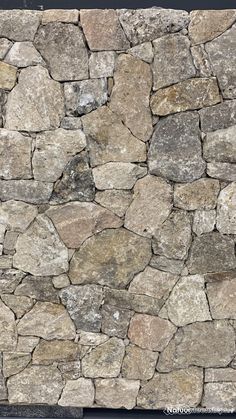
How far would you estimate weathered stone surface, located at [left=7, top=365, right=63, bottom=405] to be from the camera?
306 cm

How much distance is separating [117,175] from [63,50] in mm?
741

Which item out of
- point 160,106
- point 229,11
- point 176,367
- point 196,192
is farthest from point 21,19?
point 176,367

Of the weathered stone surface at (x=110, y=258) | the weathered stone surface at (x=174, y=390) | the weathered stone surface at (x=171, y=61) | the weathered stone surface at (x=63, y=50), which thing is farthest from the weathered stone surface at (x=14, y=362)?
the weathered stone surface at (x=171, y=61)

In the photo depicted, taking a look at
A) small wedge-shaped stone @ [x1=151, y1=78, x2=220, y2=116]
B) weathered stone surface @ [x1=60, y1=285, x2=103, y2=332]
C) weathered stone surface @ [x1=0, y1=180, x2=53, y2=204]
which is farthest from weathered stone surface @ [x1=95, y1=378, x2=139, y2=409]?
→ small wedge-shaped stone @ [x1=151, y1=78, x2=220, y2=116]

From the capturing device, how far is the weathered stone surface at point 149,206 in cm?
292

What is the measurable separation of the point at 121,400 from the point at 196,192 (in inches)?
51.6

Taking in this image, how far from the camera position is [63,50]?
2.84 meters

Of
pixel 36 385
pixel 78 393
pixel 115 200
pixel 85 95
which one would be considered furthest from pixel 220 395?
pixel 85 95

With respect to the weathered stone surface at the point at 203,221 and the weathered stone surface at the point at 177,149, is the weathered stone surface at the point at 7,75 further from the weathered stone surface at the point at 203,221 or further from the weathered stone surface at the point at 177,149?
the weathered stone surface at the point at 203,221

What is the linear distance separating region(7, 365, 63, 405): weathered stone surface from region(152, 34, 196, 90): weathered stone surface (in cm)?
177

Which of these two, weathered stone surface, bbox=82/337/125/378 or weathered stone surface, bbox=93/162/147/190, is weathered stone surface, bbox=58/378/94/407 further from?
weathered stone surface, bbox=93/162/147/190

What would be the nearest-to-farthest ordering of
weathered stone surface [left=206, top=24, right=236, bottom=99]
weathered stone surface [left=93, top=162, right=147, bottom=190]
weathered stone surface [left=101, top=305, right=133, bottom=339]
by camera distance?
weathered stone surface [left=206, top=24, right=236, bottom=99]
weathered stone surface [left=93, top=162, right=147, bottom=190]
weathered stone surface [left=101, top=305, right=133, bottom=339]

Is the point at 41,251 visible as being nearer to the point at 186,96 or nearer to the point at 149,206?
the point at 149,206

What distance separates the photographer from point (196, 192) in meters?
2.91
